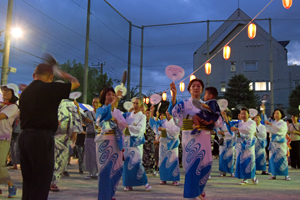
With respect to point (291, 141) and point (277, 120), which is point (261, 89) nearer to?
point (291, 141)

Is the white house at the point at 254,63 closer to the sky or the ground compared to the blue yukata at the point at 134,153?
closer to the sky

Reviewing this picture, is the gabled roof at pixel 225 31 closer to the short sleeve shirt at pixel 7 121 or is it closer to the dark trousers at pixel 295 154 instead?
the dark trousers at pixel 295 154

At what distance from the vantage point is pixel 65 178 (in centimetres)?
762

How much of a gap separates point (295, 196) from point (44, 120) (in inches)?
193

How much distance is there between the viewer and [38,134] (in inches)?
114

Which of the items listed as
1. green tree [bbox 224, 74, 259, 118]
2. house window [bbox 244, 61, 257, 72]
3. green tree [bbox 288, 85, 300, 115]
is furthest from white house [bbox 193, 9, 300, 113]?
green tree [bbox 224, 74, 259, 118]

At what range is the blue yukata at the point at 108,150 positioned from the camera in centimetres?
445

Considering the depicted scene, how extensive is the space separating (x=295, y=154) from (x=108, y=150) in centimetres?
1014

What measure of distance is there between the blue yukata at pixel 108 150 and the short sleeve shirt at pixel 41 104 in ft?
5.06

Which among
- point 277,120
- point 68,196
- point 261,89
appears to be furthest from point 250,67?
point 68,196

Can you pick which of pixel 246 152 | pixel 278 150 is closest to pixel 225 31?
pixel 278 150

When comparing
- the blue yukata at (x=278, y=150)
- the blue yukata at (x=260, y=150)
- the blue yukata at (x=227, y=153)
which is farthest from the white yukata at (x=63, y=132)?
the blue yukata at (x=260, y=150)

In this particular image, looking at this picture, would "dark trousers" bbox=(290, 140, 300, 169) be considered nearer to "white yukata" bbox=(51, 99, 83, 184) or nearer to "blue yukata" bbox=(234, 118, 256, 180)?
"blue yukata" bbox=(234, 118, 256, 180)

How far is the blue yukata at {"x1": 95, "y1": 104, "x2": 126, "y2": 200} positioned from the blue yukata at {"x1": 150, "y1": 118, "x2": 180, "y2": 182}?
2670mm
